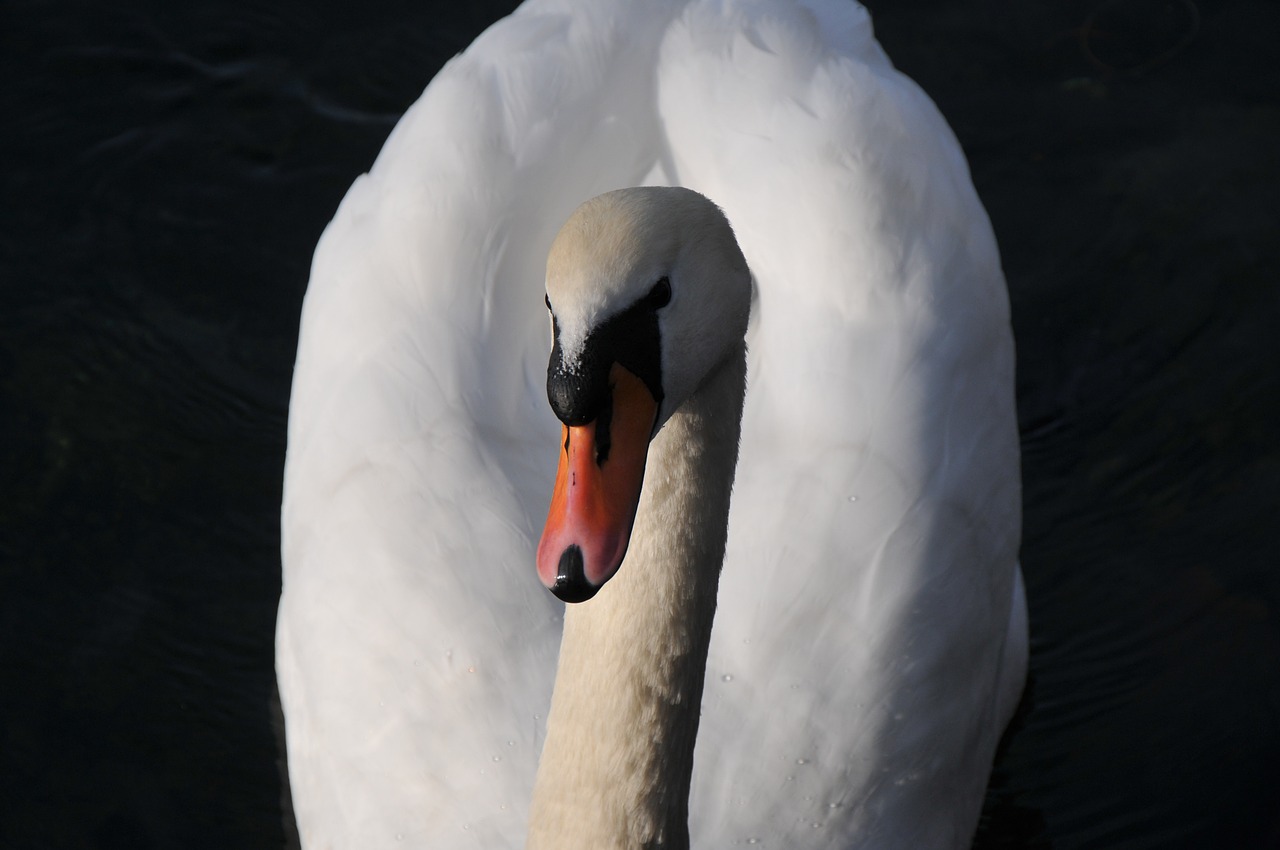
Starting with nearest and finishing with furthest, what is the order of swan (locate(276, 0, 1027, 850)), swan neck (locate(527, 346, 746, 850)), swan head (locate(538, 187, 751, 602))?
swan head (locate(538, 187, 751, 602)), swan neck (locate(527, 346, 746, 850)), swan (locate(276, 0, 1027, 850))

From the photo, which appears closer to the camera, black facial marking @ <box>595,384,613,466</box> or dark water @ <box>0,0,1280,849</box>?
black facial marking @ <box>595,384,613,466</box>

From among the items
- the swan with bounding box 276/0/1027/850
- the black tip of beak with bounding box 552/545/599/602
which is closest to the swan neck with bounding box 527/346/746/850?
the swan with bounding box 276/0/1027/850

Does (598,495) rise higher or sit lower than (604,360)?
lower

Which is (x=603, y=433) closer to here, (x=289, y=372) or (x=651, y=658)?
(x=651, y=658)

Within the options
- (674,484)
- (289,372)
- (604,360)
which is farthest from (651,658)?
(289,372)

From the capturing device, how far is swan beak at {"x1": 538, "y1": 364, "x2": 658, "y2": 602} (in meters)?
2.68

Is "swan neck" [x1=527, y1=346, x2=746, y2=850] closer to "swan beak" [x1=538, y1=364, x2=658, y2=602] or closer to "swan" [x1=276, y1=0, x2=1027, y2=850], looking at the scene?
"swan" [x1=276, y1=0, x2=1027, y2=850]

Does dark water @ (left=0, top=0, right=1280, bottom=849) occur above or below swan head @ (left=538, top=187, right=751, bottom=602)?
below

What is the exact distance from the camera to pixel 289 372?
5.94m

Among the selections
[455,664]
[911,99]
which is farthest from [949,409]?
[455,664]

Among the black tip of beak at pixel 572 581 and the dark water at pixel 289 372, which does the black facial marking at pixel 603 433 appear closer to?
the black tip of beak at pixel 572 581

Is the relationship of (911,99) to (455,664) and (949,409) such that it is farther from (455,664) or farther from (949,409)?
(455,664)

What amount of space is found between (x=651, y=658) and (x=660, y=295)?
76 centimetres

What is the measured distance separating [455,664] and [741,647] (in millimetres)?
706
